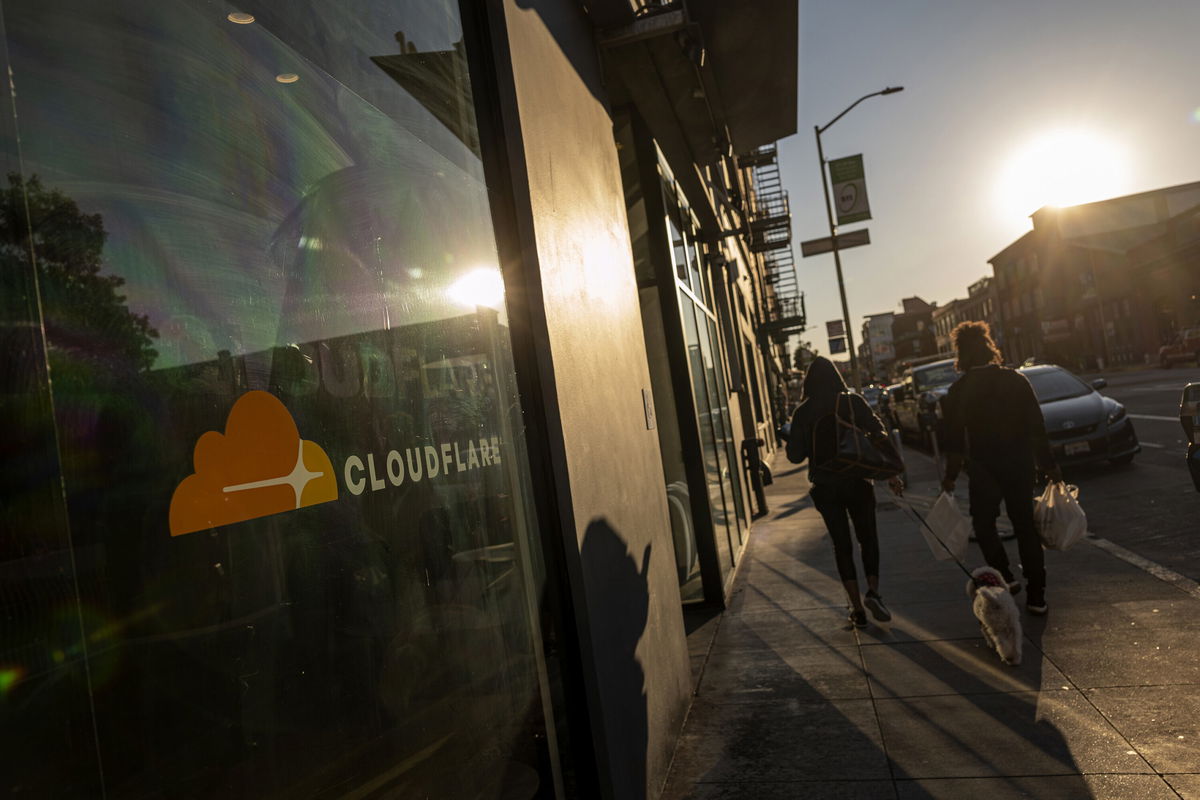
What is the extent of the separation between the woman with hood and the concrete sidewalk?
30 centimetres

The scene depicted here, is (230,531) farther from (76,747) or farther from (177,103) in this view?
(177,103)

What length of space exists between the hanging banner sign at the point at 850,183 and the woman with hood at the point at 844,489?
44.0ft

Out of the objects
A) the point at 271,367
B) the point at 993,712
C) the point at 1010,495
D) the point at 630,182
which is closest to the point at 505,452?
the point at 271,367

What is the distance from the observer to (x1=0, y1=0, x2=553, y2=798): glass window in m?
1.18

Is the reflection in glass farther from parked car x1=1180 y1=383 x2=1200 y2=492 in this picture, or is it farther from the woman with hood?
parked car x1=1180 y1=383 x2=1200 y2=492

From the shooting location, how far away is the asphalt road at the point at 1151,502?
6836mm

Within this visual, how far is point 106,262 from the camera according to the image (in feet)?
4.26

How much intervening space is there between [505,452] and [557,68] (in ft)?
6.80

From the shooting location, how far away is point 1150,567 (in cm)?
631

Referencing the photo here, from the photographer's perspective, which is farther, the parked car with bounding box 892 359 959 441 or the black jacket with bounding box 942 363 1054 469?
the parked car with bounding box 892 359 959 441

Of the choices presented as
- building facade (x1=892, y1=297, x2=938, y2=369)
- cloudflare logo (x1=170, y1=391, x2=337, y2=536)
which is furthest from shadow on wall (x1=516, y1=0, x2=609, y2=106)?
building facade (x1=892, y1=297, x2=938, y2=369)

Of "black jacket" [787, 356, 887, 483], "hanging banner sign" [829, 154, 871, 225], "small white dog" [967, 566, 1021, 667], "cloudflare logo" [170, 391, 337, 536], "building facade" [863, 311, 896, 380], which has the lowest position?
"small white dog" [967, 566, 1021, 667]

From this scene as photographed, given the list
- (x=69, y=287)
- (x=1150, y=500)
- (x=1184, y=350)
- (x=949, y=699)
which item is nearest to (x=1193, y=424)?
(x=1150, y=500)

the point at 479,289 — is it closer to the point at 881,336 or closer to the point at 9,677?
the point at 9,677
